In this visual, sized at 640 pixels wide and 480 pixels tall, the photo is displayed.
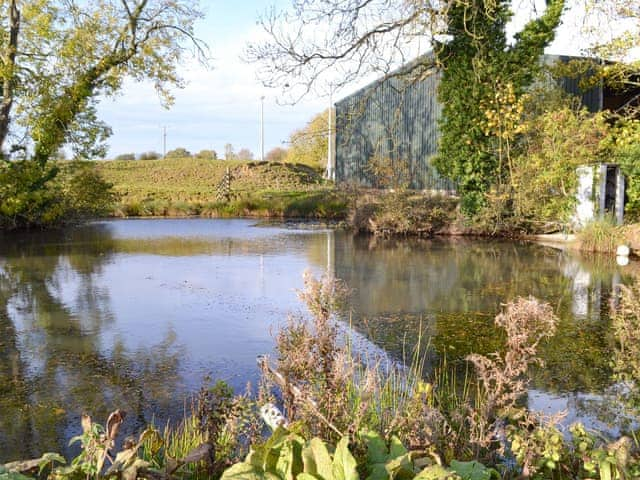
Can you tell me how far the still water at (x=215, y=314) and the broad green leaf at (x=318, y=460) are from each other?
1.92 m

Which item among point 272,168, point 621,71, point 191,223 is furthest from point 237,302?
point 272,168

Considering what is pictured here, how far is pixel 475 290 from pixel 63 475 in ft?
23.4

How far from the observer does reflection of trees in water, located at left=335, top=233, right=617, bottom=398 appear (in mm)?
5371

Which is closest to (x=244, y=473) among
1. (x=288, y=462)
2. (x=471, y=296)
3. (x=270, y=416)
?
(x=288, y=462)

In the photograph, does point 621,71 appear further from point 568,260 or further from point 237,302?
point 237,302

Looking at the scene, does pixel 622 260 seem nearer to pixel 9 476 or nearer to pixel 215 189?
pixel 9 476

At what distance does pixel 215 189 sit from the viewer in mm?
30875

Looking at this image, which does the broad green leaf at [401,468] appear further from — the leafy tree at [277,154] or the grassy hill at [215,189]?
the leafy tree at [277,154]

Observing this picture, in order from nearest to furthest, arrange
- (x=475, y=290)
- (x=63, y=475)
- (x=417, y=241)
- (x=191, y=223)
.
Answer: (x=63, y=475) → (x=475, y=290) → (x=417, y=241) → (x=191, y=223)

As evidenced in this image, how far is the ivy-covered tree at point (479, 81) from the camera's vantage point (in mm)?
14328

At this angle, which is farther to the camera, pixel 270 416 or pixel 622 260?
pixel 622 260

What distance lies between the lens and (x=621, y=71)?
14.0 meters

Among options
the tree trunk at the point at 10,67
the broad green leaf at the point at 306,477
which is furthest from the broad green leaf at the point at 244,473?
the tree trunk at the point at 10,67

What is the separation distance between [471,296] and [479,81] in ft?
25.7
